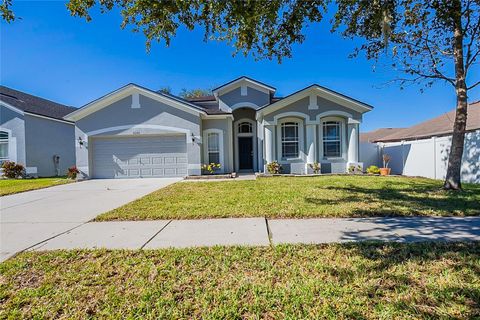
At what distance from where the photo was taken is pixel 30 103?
1770 cm

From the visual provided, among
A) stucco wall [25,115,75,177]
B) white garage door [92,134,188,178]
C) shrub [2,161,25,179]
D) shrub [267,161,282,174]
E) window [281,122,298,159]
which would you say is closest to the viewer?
shrub [267,161,282,174]

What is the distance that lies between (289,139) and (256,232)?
33.9 feet

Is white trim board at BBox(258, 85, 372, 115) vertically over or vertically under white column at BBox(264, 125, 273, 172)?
over

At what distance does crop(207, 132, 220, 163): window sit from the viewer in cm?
1454

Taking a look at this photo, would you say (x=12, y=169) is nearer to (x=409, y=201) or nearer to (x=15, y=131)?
(x=15, y=131)

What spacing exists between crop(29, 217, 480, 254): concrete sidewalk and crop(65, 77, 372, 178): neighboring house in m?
8.78

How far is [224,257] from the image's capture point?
3.38 m

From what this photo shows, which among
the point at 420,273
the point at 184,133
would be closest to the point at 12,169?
the point at 184,133

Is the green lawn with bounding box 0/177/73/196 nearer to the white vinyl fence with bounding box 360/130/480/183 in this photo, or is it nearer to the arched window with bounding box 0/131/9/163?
the arched window with bounding box 0/131/9/163

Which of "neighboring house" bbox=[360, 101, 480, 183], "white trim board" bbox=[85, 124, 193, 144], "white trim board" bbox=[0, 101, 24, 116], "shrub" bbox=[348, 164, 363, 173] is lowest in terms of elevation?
"shrub" bbox=[348, 164, 363, 173]

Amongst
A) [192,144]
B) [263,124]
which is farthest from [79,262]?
[263,124]

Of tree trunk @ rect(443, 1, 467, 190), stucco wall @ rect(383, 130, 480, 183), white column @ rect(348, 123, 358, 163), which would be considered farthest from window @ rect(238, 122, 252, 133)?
tree trunk @ rect(443, 1, 467, 190)

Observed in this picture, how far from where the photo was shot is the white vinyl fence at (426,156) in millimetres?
9734

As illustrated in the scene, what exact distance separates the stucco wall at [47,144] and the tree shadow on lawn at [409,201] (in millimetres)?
18268
